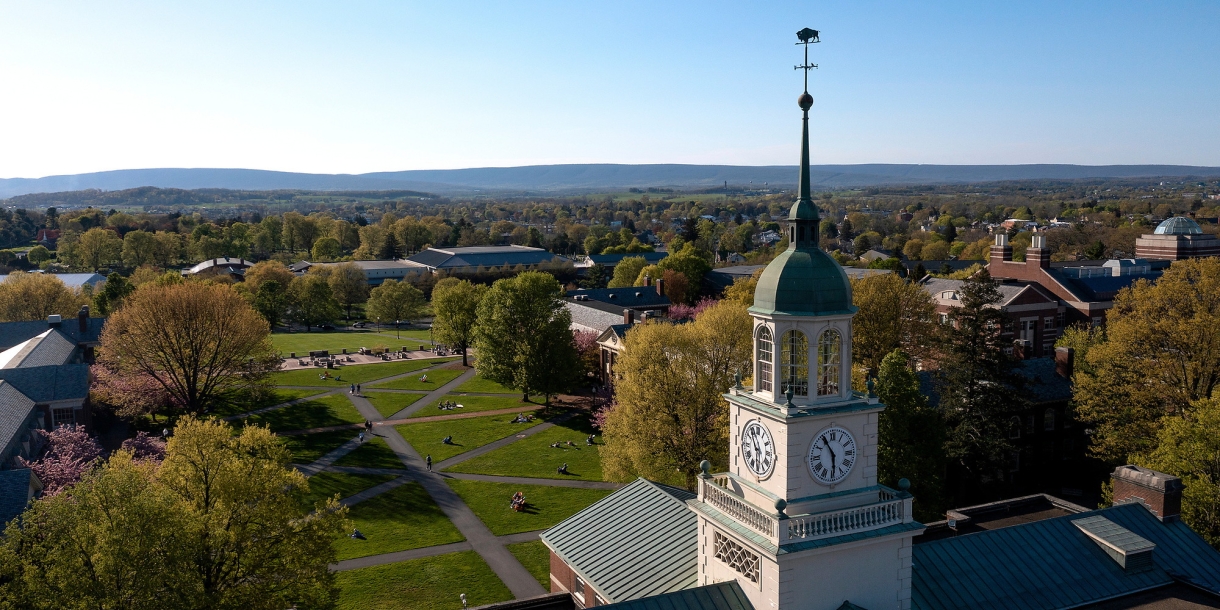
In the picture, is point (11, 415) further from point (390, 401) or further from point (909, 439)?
point (909, 439)

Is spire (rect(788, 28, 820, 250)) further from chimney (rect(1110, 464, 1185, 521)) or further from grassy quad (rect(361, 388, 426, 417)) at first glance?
grassy quad (rect(361, 388, 426, 417))

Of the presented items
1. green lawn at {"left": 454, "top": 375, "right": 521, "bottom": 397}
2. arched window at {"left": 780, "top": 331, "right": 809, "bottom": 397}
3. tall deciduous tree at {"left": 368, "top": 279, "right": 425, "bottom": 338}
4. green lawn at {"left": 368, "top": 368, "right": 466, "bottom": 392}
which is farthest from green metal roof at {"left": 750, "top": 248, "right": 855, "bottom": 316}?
tall deciduous tree at {"left": 368, "top": 279, "right": 425, "bottom": 338}

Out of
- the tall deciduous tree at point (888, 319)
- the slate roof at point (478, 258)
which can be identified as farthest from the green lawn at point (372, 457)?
the slate roof at point (478, 258)

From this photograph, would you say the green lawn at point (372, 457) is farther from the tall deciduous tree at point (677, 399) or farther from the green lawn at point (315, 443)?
the tall deciduous tree at point (677, 399)

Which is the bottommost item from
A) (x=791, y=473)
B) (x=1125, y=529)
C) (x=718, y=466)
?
(x=718, y=466)

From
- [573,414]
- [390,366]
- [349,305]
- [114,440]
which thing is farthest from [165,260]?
[573,414]

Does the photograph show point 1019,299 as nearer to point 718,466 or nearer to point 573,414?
point 573,414

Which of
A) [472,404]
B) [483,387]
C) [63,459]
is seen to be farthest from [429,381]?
[63,459]
